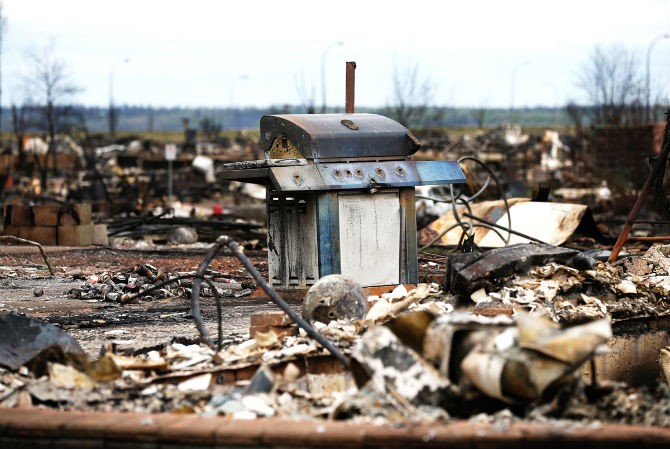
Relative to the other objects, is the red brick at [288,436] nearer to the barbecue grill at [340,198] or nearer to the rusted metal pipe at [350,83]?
the barbecue grill at [340,198]

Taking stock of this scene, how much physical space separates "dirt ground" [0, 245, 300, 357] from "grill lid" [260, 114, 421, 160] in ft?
5.85

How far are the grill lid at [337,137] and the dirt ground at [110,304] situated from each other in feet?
5.85

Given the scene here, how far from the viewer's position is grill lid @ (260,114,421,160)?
13.0 meters

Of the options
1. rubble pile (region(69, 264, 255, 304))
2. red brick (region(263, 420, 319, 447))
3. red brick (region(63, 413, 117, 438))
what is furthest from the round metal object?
red brick (region(263, 420, 319, 447))

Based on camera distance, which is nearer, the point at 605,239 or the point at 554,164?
the point at 605,239

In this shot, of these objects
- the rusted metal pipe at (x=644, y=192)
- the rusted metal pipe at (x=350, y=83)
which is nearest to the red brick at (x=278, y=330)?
the rusted metal pipe at (x=350, y=83)

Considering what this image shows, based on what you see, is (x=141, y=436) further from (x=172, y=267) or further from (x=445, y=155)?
(x=445, y=155)

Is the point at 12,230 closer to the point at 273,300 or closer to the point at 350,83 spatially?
the point at 350,83

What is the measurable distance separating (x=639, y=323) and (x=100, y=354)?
19.0ft

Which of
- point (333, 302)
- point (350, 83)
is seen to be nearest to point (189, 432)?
point (333, 302)

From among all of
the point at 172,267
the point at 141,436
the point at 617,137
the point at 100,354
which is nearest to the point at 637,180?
the point at 617,137

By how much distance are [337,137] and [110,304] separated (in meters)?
3.25

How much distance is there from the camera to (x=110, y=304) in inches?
527

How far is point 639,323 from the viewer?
12.1m
